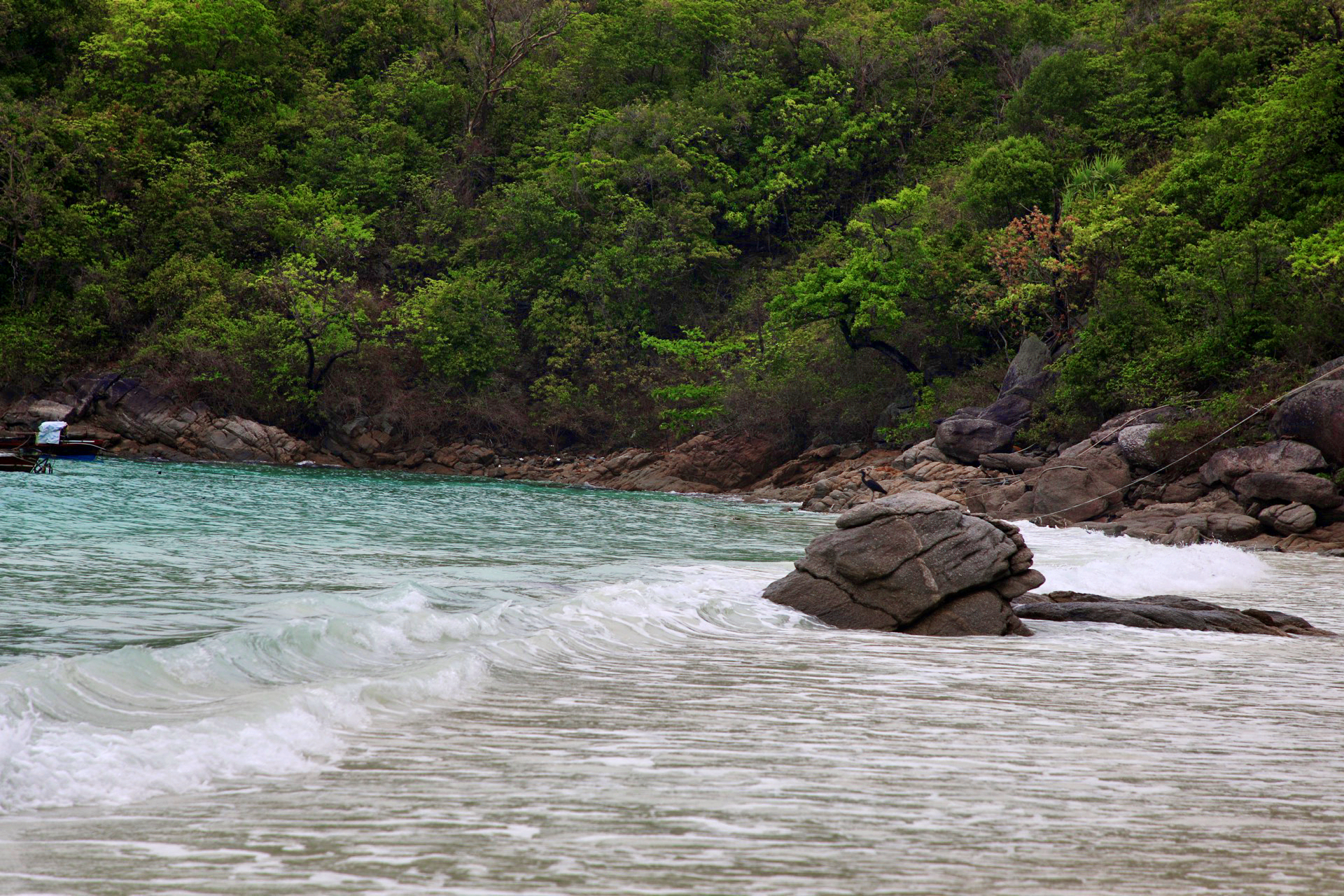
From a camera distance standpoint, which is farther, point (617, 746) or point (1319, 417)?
point (1319, 417)

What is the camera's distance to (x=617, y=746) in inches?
202

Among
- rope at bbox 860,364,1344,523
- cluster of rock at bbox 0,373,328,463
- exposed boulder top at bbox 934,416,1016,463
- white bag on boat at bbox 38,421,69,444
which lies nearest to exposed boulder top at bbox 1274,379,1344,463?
rope at bbox 860,364,1344,523

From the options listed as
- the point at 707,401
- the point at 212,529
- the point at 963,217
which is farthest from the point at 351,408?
the point at 212,529

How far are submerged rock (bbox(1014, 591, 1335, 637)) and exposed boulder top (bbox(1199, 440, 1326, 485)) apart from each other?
12288 mm

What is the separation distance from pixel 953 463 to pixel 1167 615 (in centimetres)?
2158

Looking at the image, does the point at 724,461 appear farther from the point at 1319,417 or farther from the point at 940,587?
the point at 940,587

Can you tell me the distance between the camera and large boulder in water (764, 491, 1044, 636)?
9.70m

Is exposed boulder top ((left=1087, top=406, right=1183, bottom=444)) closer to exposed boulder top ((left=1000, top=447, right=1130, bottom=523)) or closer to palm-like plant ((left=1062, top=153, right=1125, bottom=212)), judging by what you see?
exposed boulder top ((left=1000, top=447, right=1130, bottom=523))

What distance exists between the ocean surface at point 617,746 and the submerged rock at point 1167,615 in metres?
0.31

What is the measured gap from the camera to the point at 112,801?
4.18 meters

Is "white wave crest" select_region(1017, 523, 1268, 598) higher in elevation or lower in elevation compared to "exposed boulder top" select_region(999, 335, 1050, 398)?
lower

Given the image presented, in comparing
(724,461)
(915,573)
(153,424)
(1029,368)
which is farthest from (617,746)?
(153,424)

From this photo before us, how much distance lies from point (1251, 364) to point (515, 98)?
1644 inches

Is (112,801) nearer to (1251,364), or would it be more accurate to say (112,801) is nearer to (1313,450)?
(1313,450)
